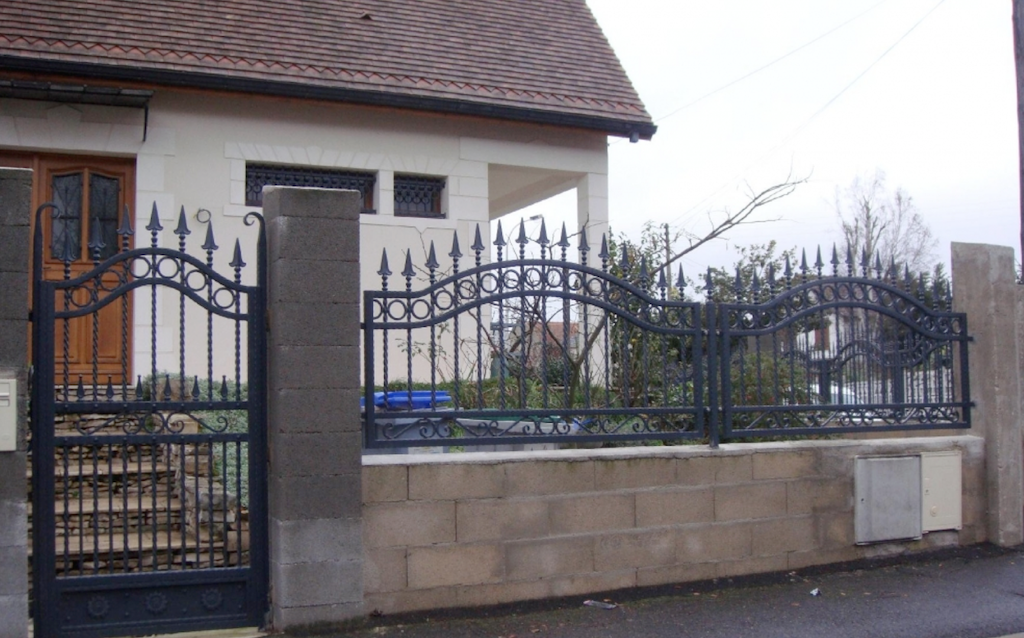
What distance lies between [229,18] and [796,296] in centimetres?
733

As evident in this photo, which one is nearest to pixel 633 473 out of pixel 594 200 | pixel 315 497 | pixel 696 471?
pixel 696 471

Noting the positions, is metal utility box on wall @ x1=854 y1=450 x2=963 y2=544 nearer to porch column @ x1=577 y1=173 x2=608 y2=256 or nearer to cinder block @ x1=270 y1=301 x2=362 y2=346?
cinder block @ x1=270 y1=301 x2=362 y2=346

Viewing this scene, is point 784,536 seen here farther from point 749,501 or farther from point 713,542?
point 713,542

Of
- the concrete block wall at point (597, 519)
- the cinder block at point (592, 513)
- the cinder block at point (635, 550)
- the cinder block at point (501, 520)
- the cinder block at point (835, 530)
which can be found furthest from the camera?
the cinder block at point (835, 530)

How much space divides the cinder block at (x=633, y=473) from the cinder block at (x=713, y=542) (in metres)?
0.37

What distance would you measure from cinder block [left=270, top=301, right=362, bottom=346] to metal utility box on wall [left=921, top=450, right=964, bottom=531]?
4231 millimetres

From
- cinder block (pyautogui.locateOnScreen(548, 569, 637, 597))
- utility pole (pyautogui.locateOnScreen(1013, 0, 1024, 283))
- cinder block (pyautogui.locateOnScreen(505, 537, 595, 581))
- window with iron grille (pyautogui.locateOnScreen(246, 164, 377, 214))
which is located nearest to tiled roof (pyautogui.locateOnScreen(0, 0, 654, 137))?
window with iron grille (pyautogui.locateOnScreen(246, 164, 377, 214))

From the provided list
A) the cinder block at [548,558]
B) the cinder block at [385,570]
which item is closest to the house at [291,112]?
the cinder block at [385,570]

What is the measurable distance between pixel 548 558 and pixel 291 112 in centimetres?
651

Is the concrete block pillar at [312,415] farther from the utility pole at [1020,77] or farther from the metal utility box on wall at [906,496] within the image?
the utility pole at [1020,77]

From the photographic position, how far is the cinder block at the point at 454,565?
5.27m

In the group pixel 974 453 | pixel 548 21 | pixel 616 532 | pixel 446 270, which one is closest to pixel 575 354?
pixel 616 532

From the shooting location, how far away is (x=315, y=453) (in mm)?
5043

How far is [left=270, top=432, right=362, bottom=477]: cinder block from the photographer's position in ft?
16.4
